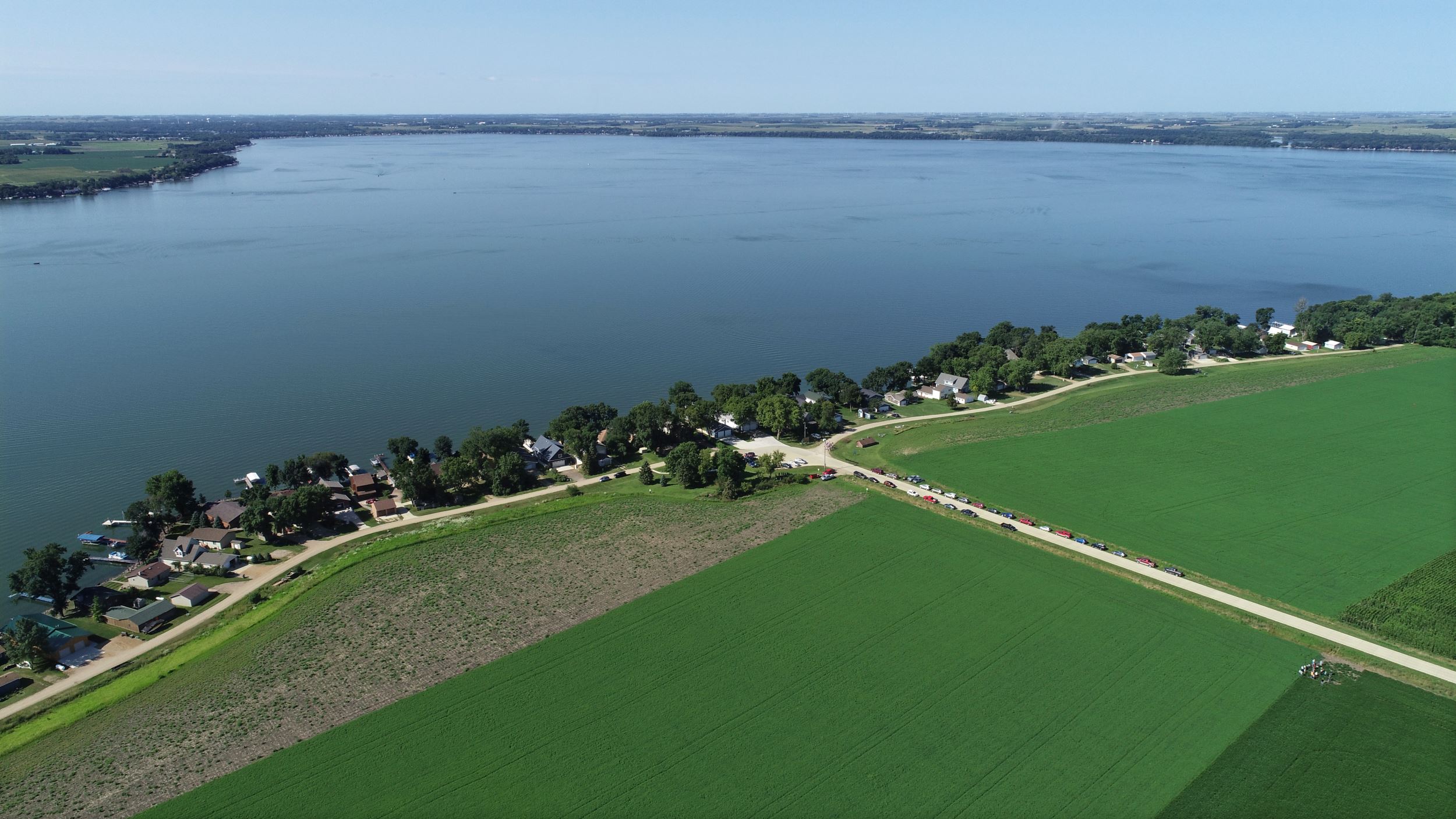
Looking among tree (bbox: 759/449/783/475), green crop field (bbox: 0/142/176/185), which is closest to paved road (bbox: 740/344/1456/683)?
tree (bbox: 759/449/783/475)

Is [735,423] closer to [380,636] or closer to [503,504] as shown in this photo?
[503,504]

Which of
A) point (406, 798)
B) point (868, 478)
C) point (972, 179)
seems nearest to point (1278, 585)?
point (868, 478)

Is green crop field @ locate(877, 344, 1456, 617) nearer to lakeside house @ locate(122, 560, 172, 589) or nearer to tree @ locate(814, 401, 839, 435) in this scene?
tree @ locate(814, 401, 839, 435)

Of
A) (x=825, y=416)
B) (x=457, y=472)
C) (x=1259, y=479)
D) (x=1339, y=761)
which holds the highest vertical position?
(x=825, y=416)

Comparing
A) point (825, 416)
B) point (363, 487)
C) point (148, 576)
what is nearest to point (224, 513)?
point (148, 576)

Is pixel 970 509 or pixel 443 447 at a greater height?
pixel 443 447

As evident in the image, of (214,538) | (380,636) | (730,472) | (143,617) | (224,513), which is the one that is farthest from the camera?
(730,472)

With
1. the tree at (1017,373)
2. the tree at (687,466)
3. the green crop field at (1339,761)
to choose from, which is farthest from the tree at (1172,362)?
the tree at (687,466)
